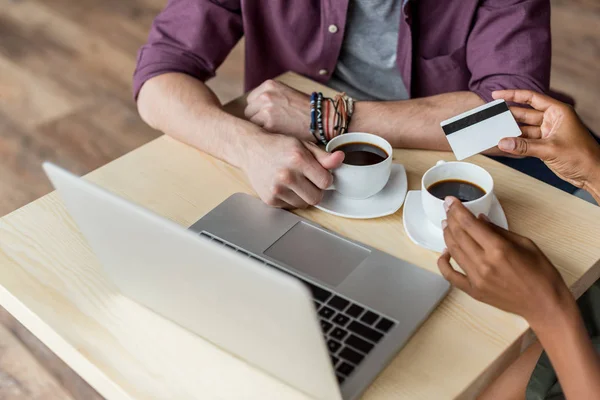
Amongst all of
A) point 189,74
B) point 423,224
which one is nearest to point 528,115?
point 423,224

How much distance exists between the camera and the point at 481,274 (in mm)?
897

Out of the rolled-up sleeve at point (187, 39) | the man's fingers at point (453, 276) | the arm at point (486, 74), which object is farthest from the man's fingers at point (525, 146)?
the rolled-up sleeve at point (187, 39)

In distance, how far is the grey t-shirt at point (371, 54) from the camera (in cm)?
146

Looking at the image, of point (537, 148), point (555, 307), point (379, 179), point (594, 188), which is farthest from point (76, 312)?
point (594, 188)

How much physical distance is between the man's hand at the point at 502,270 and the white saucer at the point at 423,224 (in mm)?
75

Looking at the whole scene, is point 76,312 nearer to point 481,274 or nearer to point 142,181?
point 142,181

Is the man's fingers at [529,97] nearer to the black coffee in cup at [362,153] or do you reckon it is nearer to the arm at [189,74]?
the black coffee in cup at [362,153]

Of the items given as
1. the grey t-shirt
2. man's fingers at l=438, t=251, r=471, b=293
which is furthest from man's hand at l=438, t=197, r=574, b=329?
the grey t-shirt

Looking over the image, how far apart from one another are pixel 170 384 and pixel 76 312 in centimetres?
19

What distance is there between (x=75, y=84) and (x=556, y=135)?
228 cm

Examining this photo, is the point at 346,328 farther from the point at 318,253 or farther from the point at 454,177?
the point at 454,177

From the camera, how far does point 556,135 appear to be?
1.15 meters

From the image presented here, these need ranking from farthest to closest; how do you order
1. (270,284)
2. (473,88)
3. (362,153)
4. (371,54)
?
1. (371,54)
2. (473,88)
3. (362,153)
4. (270,284)

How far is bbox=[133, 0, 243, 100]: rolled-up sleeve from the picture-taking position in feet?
4.56
